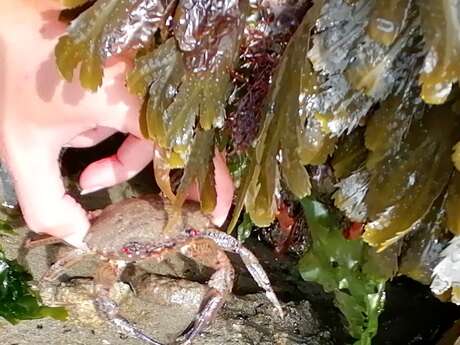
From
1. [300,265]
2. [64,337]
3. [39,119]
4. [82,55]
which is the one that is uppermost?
[82,55]

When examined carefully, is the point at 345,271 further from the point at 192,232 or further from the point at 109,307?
the point at 109,307

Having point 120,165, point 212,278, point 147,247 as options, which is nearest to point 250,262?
point 212,278

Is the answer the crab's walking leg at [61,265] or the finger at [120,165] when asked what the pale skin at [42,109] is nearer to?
the finger at [120,165]

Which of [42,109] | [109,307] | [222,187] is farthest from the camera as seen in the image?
[109,307]

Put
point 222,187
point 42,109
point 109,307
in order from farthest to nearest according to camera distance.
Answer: point 109,307 → point 222,187 → point 42,109

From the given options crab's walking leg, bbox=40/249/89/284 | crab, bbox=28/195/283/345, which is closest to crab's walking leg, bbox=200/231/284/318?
crab, bbox=28/195/283/345

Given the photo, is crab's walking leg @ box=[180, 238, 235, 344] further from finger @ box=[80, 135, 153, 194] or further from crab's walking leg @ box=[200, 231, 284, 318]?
finger @ box=[80, 135, 153, 194]

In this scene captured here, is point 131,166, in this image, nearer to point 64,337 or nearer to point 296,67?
point 64,337

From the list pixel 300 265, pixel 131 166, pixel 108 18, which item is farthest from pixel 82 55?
pixel 300 265
